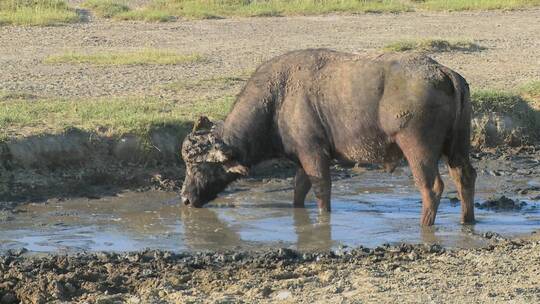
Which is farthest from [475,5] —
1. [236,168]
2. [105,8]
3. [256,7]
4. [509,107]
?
[236,168]

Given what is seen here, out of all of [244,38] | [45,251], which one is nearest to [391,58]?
[45,251]

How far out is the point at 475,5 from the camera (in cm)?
2577

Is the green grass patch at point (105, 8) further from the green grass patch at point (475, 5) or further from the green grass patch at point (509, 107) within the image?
the green grass patch at point (509, 107)

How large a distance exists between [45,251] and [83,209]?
1.58 m

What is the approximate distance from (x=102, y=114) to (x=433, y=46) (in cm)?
789

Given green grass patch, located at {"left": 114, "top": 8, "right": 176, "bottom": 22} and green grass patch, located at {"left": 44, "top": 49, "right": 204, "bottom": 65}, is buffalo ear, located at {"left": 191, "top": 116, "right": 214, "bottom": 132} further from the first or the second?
green grass patch, located at {"left": 114, "top": 8, "right": 176, "bottom": 22}

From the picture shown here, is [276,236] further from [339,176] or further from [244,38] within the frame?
[244,38]

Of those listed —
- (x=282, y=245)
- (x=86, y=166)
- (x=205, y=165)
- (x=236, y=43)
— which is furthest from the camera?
(x=236, y=43)

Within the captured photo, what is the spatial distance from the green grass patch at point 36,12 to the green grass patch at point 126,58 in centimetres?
399

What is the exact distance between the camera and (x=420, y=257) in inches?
337

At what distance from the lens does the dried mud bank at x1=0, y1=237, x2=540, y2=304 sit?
7.28 meters

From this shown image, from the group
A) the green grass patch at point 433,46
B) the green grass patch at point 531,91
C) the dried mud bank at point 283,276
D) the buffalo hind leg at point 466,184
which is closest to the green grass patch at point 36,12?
the green grass patch at point 433,46

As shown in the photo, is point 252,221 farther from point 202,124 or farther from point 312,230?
point 202,124

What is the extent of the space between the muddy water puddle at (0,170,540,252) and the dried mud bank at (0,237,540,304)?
0.56 metres
